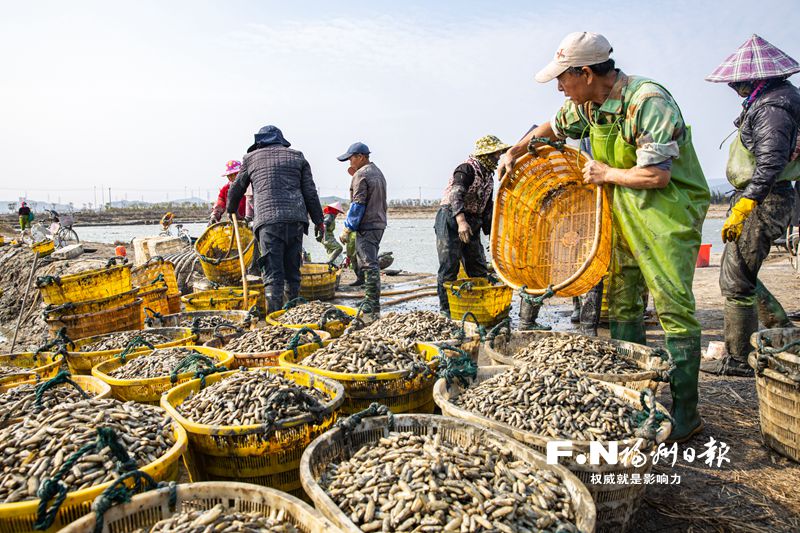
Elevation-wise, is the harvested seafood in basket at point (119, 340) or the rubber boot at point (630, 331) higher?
the rubber boot at point (630, 331)

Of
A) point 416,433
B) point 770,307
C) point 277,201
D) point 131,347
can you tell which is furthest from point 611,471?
point 277,201

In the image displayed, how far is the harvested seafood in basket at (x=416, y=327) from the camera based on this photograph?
174 inches

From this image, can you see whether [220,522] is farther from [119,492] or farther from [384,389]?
[384,389]

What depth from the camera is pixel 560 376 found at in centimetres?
299

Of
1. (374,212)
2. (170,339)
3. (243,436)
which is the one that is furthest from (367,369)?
(374,212)

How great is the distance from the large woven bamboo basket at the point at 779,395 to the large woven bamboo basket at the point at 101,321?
5.51m

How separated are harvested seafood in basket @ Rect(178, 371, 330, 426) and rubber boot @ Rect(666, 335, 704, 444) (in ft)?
7.21

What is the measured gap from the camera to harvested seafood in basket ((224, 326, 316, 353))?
4.07 m

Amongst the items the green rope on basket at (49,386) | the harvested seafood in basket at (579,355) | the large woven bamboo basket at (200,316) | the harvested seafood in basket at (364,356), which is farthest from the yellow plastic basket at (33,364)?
the harvested seafood in basket at (579,355)

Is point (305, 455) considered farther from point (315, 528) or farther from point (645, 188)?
point (645, 188)

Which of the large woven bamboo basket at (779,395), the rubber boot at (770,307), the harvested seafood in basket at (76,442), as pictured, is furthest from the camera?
the rubber boot at (770,307)

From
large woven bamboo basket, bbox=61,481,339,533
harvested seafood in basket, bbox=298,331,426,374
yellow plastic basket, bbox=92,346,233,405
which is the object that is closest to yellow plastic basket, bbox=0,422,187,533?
large woven bamboo basket, bbox=61,481,339,533

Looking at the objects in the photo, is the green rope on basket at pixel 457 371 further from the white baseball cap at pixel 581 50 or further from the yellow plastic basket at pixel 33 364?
the yellow plastic basket at pixel 33 364

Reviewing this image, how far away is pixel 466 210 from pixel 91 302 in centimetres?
417
